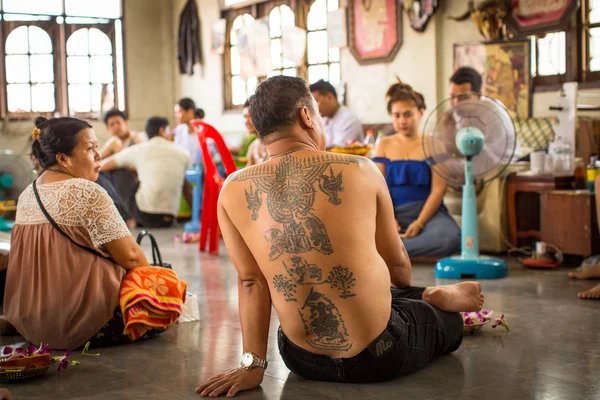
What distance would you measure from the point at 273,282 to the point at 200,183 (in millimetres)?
5612

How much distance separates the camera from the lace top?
3.36 metres

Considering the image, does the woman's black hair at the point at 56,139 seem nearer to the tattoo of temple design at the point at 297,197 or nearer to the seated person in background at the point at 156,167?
the tattoo of temple design at the point at 297,197

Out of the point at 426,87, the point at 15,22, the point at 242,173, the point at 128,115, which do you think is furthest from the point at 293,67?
the point at 242,173

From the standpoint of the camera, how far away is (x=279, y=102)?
98.7 inches

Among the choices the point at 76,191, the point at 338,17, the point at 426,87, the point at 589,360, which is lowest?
the point at 589,360

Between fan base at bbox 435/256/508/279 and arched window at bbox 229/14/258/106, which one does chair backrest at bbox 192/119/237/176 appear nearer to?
fan base at bbox 435/256/508/279

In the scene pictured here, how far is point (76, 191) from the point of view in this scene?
11.1 ft

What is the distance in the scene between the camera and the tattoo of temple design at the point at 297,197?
8.20 feet

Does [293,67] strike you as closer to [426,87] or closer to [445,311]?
[426,87]

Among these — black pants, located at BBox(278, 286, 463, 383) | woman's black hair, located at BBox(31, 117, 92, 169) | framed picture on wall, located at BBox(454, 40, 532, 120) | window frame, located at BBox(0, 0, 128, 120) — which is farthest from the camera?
window frame, located at BBox(0, 0, 128, 120)

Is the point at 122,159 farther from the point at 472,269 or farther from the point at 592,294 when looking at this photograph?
the point at 592,294

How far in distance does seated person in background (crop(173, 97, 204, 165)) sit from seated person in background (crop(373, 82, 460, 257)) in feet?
10.4

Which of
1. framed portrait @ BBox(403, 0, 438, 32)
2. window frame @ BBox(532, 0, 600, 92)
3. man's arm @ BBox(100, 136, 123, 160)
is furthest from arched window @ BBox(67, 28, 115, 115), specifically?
window frame @ BBox(532, 0, 600, 92)

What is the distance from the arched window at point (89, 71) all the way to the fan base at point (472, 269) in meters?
8.49
